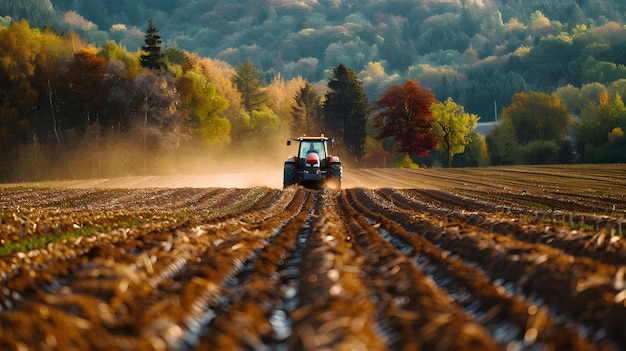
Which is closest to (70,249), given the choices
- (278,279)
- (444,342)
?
(278,279)

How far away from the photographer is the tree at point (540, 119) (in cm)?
10269

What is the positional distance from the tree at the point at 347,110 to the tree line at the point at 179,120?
A: 127 mm

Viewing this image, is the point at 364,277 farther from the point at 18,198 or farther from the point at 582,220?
the point at 18,198

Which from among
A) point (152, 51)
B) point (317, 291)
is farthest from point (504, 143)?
point (317, 291)

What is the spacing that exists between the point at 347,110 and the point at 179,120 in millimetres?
28068

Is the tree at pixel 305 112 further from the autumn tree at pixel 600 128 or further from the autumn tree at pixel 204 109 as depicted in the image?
the autumn tree at pixel 600 128

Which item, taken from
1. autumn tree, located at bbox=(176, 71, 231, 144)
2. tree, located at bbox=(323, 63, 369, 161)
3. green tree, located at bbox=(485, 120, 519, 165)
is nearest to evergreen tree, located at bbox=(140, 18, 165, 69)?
autumn tree, located at bbox=(176, 71, 231, 144)

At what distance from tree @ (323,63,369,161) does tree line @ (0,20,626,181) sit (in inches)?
5.0

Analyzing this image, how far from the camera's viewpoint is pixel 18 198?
34.8 metres

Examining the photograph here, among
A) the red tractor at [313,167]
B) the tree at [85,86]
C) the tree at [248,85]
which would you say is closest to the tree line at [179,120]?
the tree at [85,86]

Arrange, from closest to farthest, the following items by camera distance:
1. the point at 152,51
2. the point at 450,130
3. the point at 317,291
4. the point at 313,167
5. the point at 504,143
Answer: the point at 317,291
the point at 313,167
the point at 152,51
the point at 450,130
the point at 504,143

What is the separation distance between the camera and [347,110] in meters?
95.5

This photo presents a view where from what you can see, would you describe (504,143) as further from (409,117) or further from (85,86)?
(85,86)

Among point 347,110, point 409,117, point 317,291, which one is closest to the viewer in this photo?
point 317,291
